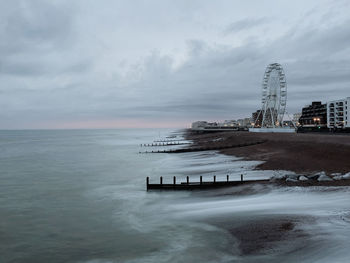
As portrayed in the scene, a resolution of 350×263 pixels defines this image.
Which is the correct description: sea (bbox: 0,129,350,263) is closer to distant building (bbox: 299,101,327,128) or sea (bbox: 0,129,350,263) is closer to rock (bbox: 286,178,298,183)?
rock (bbox: 286,178,298,183)

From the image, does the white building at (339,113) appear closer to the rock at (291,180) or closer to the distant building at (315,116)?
the distant building at (315,116)

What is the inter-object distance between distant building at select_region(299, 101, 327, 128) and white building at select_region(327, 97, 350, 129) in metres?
6.67

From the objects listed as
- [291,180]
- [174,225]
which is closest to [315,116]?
[291,180]

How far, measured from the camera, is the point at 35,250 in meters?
13.5

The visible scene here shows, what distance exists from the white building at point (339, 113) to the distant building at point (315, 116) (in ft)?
21.9

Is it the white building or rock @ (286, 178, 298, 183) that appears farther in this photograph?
the white building

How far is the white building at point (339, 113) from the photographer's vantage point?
126 m

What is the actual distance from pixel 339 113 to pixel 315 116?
92.2ft

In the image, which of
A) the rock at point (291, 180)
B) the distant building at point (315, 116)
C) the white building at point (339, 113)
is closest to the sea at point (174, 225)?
the rock at point (291, 180)

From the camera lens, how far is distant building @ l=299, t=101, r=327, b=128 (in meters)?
152

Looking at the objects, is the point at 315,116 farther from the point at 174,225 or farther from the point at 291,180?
the point at 174,225

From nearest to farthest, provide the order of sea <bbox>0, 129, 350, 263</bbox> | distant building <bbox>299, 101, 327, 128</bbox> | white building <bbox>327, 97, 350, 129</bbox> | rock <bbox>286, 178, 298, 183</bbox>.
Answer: sea <bbox>0, 129, 350, 263</bbox> → rock <bbox>286, 178, 298, 183</bbox> → white building <bbox>327, 97, 350, 129</bbox> → distant building <bbox>299, 101, 327, 128</bbox>

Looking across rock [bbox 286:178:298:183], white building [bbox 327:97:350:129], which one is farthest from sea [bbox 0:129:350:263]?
white building [bbox 327:97:350:129]

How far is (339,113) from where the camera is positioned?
13338 centimetres
